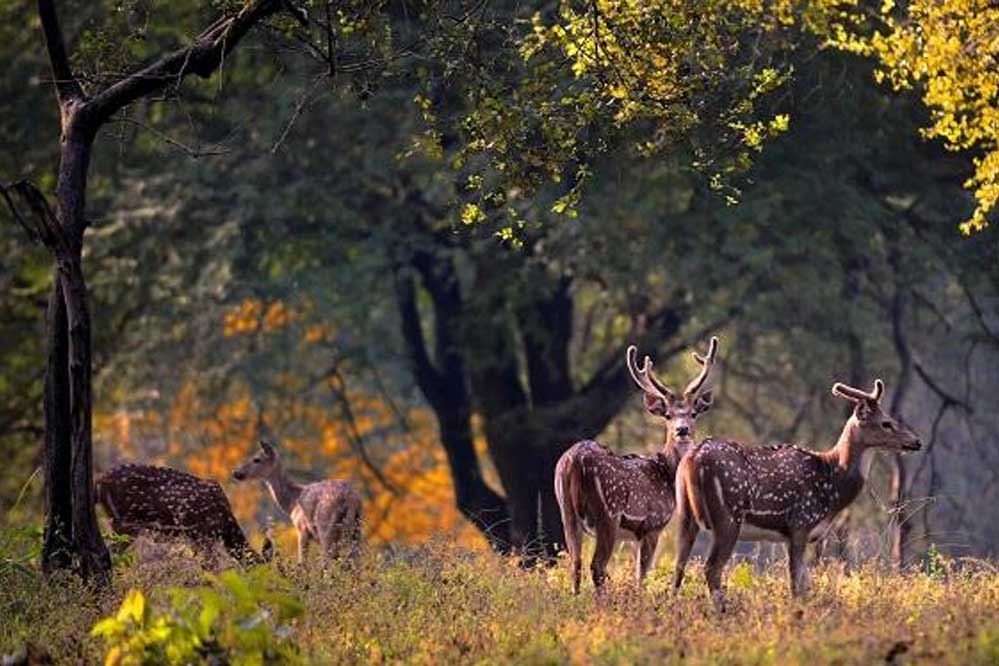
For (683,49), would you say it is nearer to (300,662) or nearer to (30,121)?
(300,662)

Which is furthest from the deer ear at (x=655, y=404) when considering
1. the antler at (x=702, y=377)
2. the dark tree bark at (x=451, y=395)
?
the dark tree bark at (x=451, y=395)

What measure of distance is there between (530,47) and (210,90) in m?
12.8

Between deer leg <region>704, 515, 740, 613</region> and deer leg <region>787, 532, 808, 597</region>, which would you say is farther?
deer leg <region>787, 532, 808, 597</region>

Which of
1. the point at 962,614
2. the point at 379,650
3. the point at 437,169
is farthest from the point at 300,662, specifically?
the point at 437,169

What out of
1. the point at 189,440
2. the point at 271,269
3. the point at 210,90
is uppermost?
the point at 210,90

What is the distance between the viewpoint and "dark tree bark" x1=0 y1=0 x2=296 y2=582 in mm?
14531

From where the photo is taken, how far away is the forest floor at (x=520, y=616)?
37.2ft

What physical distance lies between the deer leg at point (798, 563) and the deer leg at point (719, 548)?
413mm

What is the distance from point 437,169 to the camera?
25203 mm

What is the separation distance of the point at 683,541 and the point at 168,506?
4.81m

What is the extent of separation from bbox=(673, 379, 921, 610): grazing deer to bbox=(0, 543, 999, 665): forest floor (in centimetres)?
35

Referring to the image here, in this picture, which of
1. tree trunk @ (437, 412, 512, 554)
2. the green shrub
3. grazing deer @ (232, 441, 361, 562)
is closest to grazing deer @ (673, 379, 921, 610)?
the green shrub

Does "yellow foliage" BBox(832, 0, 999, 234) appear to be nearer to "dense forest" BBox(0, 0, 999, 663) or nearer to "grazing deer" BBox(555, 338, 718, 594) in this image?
"dense forest" BBox(0, 0, 999, 663)

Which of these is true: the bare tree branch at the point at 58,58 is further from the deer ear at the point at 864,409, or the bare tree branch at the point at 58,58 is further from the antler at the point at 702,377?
the deer ear at the point at 864,409
